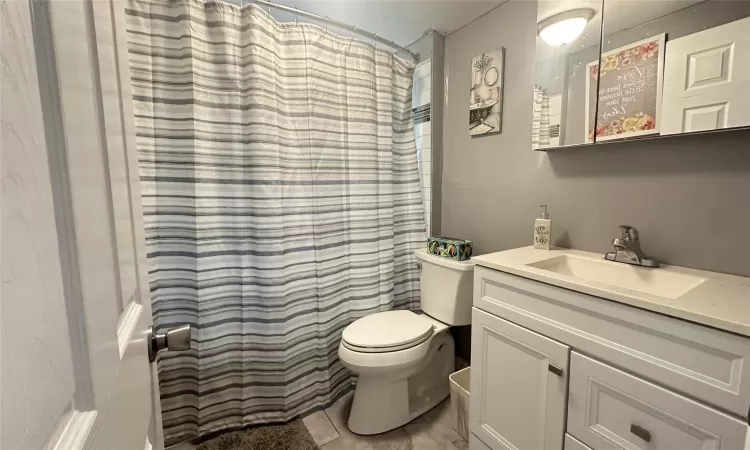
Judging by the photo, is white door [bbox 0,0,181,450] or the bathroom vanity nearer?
white door [bbox 0,0,181,450]

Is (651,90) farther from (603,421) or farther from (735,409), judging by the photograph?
(603,421)

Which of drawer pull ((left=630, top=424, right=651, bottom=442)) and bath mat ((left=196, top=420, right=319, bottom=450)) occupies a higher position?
drawer pull ((left=630, top=424, right=651, bottom=442))

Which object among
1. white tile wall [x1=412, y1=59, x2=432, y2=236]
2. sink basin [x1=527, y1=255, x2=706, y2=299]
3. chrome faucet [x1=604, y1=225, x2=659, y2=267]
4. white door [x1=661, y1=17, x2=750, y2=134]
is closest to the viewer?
white door [x1=661, y1=17, x2=750, y2=134]

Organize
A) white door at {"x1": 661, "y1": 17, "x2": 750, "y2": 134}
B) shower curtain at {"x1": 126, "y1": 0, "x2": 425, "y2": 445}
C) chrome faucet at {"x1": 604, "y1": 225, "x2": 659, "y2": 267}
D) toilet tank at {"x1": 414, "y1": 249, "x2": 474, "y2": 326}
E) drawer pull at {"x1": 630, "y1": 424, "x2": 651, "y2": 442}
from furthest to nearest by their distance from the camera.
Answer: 1. toilet tank at {"x1": 414, "y1": 249, "x2": 474, "y2": 326}
2. shower curtain at {"x1": 126, "y1": 0, "x2": 425, "y2": 445}
3. chrome faucet at {"x1": 604, "y1": 225, "x2": 659, "y2": 267}
4. white door at {"x1": 661, "y1": 17, "x2": 750, "y2": 134}
5. drawer pull at {"x1": 630, "y1": 424, "x2": 651, "y2": 442}

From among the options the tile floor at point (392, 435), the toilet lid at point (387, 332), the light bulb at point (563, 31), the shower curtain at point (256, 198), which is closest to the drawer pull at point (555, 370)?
the toilet lid at point (387, 332)

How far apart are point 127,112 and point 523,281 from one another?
1151 millimetres

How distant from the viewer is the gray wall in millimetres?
1088

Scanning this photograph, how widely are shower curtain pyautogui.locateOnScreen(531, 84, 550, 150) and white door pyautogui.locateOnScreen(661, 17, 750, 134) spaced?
1.38 ft

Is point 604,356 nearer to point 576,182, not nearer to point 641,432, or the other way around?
point 641,432

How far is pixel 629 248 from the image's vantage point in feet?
4.04

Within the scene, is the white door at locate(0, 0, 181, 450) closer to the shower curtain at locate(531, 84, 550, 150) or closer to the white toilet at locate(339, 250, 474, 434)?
the white toilet at locate(339, 250, 474, 434)

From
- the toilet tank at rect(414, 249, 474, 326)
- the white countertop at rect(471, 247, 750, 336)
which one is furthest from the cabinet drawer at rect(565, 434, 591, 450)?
the toilet tank at rect(414, 249, 474, 326)

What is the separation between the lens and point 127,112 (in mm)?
580

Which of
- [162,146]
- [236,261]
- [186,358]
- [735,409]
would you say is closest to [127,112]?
[162,146]
